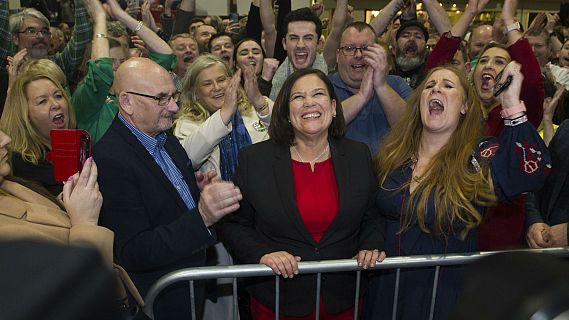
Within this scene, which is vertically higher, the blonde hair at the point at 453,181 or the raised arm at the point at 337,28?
the raised arm at the point at 337,28

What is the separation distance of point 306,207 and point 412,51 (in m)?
2.65

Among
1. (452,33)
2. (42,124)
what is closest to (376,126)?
(452,33)

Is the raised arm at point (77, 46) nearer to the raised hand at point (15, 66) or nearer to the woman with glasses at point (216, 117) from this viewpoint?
the raised hand at point (15, 66)

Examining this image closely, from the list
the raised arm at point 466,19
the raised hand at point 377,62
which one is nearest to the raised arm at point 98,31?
the raised hand at point 377,62

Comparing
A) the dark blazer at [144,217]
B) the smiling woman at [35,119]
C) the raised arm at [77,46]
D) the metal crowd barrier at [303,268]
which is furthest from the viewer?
the raised arm at [77,46]

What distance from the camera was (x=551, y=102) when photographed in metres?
3.41

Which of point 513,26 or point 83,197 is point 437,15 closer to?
point 513,26

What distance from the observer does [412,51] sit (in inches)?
175

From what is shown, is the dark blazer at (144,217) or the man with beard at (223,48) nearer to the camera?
the dark blazer at (144,217)

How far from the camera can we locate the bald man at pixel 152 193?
1.99 m

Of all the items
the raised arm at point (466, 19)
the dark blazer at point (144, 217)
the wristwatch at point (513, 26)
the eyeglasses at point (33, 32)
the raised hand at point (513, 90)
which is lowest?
the dark blazer at point (144, 217)

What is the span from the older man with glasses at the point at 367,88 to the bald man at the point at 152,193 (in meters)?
1.09

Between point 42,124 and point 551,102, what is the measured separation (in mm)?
3118

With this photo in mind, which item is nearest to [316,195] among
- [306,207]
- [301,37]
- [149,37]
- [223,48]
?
[306,207]
